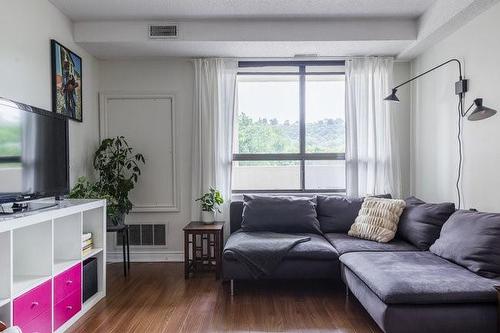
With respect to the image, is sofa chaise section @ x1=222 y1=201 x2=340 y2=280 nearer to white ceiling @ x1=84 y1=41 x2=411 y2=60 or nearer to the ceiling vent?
white ceiling @ x1=84 y1=41 x2=411 y2=60

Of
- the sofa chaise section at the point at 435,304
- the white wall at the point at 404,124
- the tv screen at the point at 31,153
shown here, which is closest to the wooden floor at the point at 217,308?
the sofa chaise section at the point at 435,304

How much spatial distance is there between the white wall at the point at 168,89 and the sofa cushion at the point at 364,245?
70.4 inches

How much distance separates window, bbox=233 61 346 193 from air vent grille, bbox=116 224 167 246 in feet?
3.33

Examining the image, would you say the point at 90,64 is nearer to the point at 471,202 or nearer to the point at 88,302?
the point at 88,302

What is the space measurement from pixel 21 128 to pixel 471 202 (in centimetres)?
344

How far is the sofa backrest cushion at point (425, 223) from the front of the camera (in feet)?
9.39

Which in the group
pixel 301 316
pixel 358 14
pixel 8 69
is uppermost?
pixel 358 14

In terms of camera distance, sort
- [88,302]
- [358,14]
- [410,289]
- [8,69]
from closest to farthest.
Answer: [410,289] → [8,69] → [88,302] → [358,14]

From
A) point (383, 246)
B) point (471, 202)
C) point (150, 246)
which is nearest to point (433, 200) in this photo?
point (471, 202)

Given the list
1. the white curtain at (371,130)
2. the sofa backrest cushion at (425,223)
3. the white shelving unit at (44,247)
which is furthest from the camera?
the white curtain at (371,130)

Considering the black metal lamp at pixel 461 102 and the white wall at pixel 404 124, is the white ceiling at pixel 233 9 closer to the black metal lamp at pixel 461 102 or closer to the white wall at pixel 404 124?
the black metal lamp at pixel 461 102

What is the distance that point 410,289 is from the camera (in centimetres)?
198

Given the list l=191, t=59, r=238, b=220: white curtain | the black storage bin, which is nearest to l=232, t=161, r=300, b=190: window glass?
l=191, t=59, r=238, b=220: white curtain

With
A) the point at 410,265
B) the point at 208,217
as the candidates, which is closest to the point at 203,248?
the point at 208,217
